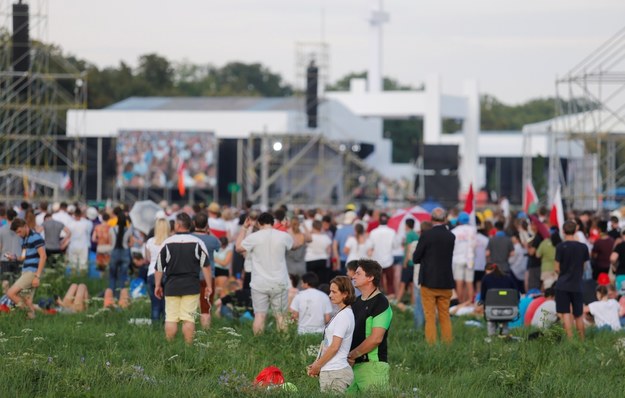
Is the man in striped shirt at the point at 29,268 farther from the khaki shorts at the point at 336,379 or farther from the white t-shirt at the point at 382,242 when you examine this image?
the khaki shorts at the point at 336,379

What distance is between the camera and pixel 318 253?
21000 millimetres

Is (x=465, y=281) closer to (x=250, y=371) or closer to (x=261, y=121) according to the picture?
(x=250, y=371)

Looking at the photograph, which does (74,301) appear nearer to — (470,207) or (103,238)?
(103,238)

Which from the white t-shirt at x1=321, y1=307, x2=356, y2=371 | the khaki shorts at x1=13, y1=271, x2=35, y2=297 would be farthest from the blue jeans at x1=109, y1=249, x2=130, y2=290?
the white t-shirt at x1=321, y1=307, x2=356, y2=371

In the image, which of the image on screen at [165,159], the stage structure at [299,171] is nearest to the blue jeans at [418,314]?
the stage structure at [299,171]

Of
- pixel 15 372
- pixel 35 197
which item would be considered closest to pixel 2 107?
pixel 35 197

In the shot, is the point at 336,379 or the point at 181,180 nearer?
the point at 336,379

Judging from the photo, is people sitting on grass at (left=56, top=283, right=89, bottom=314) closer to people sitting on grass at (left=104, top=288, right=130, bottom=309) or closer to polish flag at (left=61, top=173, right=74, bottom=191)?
people sitting on grass at (left=104, top=288, right=130, bottom=309)

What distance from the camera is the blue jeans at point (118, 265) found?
65.7 feet

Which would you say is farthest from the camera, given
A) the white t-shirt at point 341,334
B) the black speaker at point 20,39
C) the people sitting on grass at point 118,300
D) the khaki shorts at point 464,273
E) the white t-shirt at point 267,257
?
the black speaker at point 20,39

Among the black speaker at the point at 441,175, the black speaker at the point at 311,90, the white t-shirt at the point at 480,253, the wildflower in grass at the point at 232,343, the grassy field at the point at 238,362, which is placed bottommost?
the grassy field at the point at 238,362

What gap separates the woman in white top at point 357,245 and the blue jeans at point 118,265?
3449 mm

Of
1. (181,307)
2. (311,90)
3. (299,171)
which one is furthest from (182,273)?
(299,171)

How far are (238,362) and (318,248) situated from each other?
8.46m
